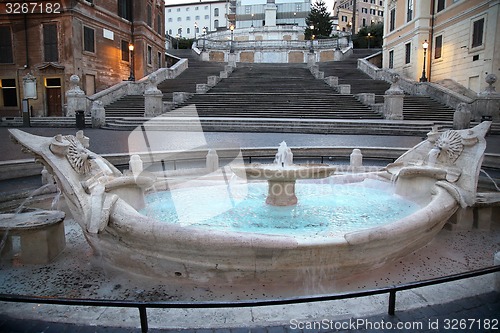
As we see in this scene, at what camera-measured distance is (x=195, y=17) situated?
97.1 meters

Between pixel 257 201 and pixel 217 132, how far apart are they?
11.0 m

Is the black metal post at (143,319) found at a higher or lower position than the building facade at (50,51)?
lower

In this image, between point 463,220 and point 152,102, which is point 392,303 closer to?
point 463,220

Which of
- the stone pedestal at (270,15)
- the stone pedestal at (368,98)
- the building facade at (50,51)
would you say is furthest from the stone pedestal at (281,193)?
the stone pedestal at (270,15)

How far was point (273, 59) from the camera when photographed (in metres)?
48.7

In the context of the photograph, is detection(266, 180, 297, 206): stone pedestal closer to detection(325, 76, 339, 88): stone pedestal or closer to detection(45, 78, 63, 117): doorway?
detection(325, 76, 339, 88): stone pedestal

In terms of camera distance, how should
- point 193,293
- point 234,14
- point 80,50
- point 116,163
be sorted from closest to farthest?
point 193,293
point 116,163
point 80,50
point 234,14

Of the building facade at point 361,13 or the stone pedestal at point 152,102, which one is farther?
the building facade at point 361,13

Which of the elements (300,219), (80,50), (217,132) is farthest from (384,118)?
(80,50)

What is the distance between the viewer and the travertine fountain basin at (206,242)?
3879 mm

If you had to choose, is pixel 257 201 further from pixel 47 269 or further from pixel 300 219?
pixel 47 269

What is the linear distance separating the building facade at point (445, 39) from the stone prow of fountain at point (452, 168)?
64.8 feet

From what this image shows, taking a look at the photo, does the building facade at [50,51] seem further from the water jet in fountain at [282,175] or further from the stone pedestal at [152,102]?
the water jet in fountain at [282,175]

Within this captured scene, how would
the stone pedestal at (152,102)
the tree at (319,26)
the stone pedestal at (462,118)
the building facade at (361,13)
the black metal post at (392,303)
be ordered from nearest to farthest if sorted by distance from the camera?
the black metal post at (392,303) → the stone pedestal at (462,118) → the stone pedestal at (152,102) → the tree at (319,26) → the building facade at (361,13)
